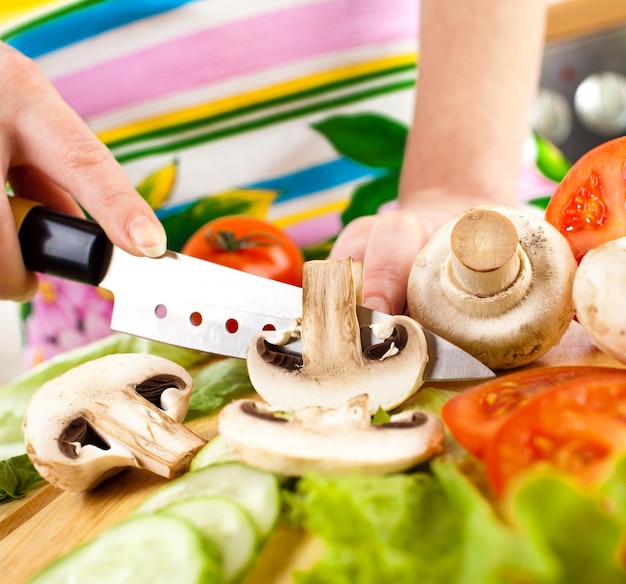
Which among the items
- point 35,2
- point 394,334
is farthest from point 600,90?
point 394,334

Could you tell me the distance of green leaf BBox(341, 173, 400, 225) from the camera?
2414mm

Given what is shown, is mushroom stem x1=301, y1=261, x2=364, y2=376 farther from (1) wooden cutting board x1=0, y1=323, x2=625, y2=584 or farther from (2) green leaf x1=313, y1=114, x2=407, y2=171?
(2) green leaf x1=313, y1=114, x2=407, y2=171

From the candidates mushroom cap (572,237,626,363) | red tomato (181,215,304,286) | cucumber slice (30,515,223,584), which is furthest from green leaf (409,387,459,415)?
red tomato (181,215,304,286)

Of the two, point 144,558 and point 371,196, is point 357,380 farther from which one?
point 371,196

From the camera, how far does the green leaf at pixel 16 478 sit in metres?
1.17

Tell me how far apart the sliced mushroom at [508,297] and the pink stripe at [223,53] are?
4.27ft

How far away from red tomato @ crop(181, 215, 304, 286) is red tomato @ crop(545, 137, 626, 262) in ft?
3.02

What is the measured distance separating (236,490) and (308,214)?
1648 millimetres

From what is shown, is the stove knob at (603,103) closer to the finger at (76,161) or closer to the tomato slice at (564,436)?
the finger at (76,161)

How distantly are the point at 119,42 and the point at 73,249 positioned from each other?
3.81 feet

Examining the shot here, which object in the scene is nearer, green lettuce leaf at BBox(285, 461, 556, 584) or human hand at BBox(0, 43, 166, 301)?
green lettuce leaf at BBox(285, 461, 556, 584)

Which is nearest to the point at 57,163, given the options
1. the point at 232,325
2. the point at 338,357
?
the point at 232,325

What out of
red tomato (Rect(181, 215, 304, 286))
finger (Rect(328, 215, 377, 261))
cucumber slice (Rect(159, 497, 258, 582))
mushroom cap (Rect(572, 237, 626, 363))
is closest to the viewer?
cucumber slice (Rect(159, 497, 258, 582))

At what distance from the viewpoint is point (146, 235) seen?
137 cm
